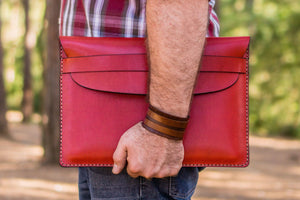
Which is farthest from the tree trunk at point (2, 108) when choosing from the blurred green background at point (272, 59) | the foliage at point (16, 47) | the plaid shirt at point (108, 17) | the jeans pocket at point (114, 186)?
the foliage at point (16, 47)

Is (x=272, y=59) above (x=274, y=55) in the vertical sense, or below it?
below

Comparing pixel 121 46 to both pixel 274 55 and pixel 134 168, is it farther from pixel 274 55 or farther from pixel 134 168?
pixel 274 55

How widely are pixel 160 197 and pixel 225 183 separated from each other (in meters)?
6.49

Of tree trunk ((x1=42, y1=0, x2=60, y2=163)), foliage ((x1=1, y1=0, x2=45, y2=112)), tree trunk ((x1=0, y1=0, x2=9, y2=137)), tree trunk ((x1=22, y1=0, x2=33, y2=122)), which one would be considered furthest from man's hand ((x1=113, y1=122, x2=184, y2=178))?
foliage ((x1=1, y1=0, x2=45, y2=112))

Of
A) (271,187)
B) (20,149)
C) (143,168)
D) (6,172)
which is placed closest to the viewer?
(143,168)

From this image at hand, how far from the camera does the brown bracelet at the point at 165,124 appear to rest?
125 cm

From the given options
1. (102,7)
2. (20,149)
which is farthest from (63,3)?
(20,149)

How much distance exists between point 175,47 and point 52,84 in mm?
7237

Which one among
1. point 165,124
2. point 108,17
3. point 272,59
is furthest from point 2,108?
Result: point 165,124

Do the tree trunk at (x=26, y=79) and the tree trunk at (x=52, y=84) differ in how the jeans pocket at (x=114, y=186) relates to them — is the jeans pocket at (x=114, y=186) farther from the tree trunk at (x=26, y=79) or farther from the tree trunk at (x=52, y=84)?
the tree trunk at (x=26, y=79)

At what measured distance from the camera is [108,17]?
1.42 metres

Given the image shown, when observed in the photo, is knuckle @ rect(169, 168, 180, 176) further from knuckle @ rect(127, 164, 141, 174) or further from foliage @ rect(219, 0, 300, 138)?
foliage @ rect(219, 0, 300, 138)

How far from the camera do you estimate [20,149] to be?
438 inches

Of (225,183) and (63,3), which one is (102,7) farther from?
(225,183)
